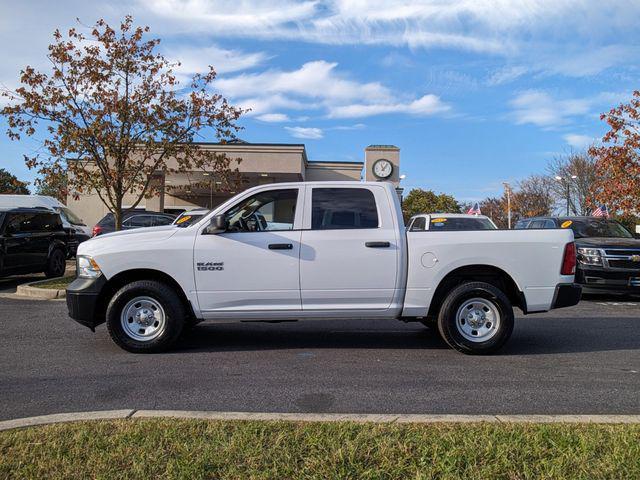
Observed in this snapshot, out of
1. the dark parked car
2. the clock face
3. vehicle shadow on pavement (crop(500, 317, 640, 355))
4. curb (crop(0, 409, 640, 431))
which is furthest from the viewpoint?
the clock face

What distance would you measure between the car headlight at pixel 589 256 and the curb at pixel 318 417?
25.7 feet

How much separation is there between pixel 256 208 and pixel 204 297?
1.20 m

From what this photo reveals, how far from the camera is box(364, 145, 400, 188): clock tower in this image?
28562mm

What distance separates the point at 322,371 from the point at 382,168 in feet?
77.6

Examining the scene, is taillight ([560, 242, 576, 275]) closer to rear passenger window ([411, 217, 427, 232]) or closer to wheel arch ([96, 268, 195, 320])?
wheel arch ([96, 268, 195, 320])

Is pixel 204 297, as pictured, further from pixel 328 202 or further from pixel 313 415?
pixel 313 415

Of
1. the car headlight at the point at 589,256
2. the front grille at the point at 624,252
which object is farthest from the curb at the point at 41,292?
the front grille at the point at 624,252

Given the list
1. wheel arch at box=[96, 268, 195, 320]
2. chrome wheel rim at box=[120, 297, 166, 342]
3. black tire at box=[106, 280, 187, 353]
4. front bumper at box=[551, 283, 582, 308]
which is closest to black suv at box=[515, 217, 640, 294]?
front bumper at box=[551, 283, 582, 308]

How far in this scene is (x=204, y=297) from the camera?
625 cm

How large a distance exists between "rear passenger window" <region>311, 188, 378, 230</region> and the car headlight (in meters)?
7.00

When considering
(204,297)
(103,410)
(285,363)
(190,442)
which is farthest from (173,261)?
(190,442)

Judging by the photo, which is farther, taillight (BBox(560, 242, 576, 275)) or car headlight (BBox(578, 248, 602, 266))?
car headlight (BBox(578, 248, 602, 266))

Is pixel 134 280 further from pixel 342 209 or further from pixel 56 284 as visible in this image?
pixel 56 284

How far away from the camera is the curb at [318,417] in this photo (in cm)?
404
